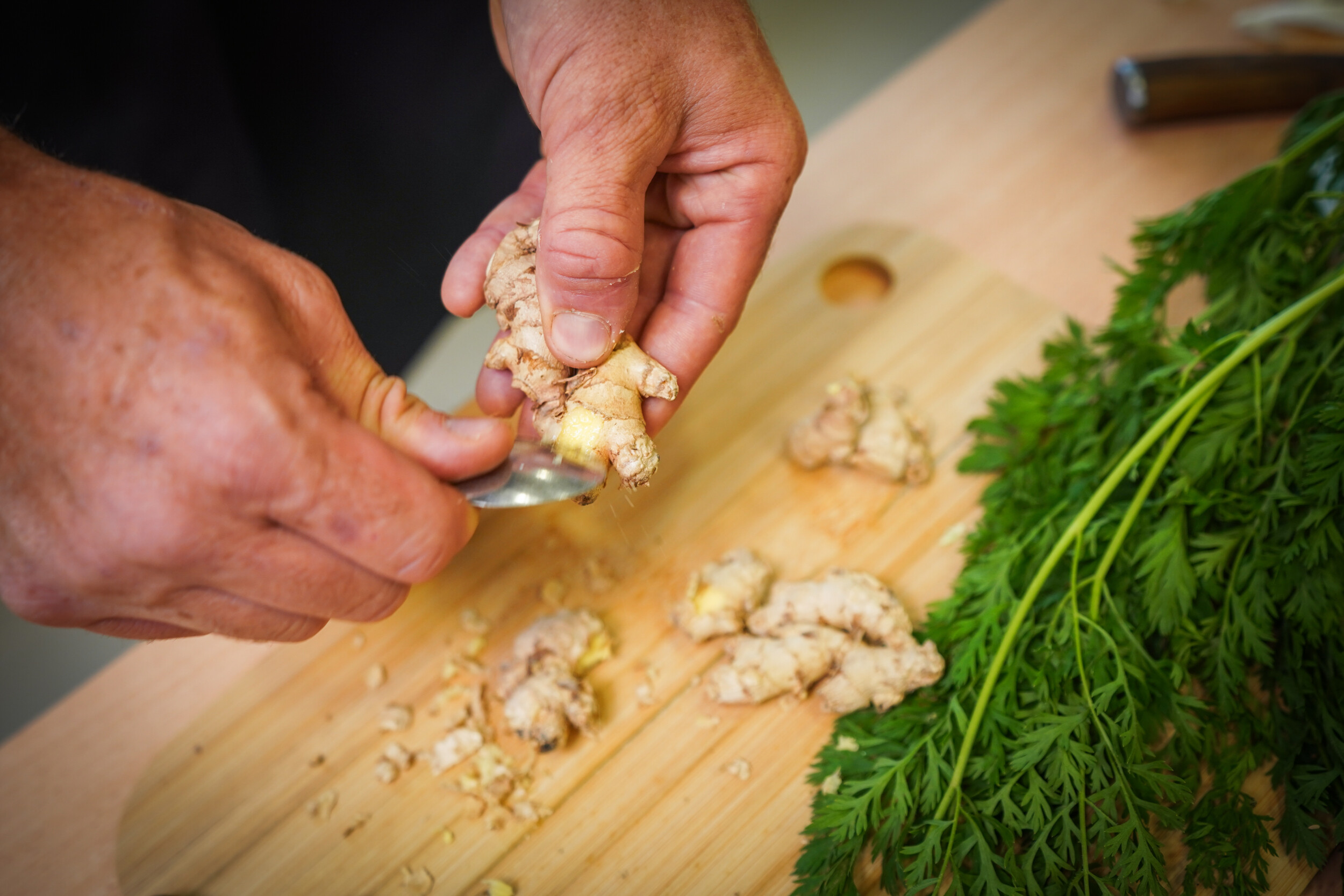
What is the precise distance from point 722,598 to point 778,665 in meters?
0.20

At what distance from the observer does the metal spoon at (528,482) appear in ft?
4.48

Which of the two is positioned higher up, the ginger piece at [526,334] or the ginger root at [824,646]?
the ginger piece at [526,334]

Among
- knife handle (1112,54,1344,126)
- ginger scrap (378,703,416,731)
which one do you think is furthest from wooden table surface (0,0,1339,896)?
ginger scrap (378,703,416,731)

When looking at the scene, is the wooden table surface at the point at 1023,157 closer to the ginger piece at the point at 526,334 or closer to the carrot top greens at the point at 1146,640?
the carrot top greens at the point at 1146,640

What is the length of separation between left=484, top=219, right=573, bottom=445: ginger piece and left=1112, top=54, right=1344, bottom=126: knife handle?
211cm

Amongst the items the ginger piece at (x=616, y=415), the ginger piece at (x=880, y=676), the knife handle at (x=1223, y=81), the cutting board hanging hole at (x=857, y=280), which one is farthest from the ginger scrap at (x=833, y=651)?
the knife handle at (x=1223, y=81)

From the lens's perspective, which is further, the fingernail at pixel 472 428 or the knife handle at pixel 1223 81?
the knife handle at pixel 1223 81

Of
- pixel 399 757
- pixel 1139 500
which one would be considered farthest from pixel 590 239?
pixel 1139 500

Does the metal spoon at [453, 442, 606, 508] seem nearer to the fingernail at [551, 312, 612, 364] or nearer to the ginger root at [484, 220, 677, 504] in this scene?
the ginger root at [484, 220, 677, 504]

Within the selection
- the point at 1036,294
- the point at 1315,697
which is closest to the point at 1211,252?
the point at 1036,294

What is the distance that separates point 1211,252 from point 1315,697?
3.55 ft

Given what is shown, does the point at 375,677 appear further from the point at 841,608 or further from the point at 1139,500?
the point at 1139,500

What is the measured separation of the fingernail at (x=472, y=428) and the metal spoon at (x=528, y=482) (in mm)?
92

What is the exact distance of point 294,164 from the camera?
169cm
